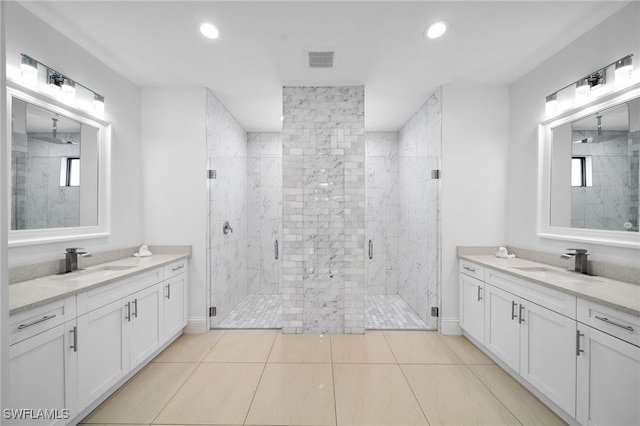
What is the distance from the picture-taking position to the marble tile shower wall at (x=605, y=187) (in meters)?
2.02

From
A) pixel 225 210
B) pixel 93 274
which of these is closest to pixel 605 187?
pixel 225 210

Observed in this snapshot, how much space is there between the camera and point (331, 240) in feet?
10.6

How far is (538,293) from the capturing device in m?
2.06

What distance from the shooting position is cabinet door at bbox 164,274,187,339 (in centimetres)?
279

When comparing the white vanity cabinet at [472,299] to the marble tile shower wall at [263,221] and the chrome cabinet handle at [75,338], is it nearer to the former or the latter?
the marble tile shower wall at [263,221]

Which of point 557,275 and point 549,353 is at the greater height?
point 557,275

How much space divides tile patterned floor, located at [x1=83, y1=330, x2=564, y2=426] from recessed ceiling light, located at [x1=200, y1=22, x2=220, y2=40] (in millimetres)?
2847

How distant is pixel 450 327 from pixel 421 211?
1428mm

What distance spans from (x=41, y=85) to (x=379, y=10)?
102 inches

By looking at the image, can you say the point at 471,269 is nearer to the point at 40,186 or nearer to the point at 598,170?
the point at 598,170

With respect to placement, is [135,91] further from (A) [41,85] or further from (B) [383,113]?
(B) [383,113]

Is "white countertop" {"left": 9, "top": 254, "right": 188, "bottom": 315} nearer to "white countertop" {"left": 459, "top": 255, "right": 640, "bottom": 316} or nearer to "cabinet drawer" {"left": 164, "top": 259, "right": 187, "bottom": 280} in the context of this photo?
"cabinet drawer" {"left": 164, "top": 259, "right": 187, "bottom": 280}

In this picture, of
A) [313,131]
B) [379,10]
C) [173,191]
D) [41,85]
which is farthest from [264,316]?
[379,10]

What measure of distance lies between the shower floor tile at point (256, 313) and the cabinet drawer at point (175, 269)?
0.86 metres
